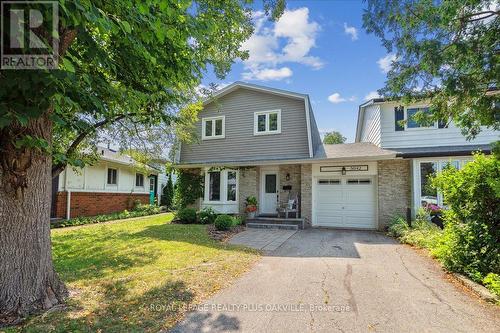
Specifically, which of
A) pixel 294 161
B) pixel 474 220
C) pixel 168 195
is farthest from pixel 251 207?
pixel 168 195

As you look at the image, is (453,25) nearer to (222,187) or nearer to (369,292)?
(369,292)

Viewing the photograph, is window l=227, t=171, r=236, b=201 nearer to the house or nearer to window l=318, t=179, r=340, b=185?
the house

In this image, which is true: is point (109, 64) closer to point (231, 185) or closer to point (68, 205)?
point (231, 185)

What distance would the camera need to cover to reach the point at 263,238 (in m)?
10.3

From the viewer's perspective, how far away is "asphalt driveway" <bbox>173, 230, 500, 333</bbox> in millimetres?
3896

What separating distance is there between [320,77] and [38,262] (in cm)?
1345

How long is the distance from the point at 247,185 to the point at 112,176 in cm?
1003

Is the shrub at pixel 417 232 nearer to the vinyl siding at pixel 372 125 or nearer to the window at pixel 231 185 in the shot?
the vinyl siding at pixel 372 125

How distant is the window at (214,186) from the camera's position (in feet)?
49.3

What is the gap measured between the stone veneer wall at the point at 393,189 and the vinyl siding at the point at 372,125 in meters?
1.82

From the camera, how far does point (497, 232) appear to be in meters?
5.64

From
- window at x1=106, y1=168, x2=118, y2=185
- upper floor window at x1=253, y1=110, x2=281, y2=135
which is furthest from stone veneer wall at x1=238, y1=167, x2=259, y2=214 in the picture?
window at x1=106, y1=168, x2=118, y2=185

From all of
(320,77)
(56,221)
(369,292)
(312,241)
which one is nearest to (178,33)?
(369,292)

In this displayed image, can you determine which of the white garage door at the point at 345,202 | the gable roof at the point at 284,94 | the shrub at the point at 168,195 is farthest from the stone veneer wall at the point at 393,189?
the shrub at the point at 168,195
